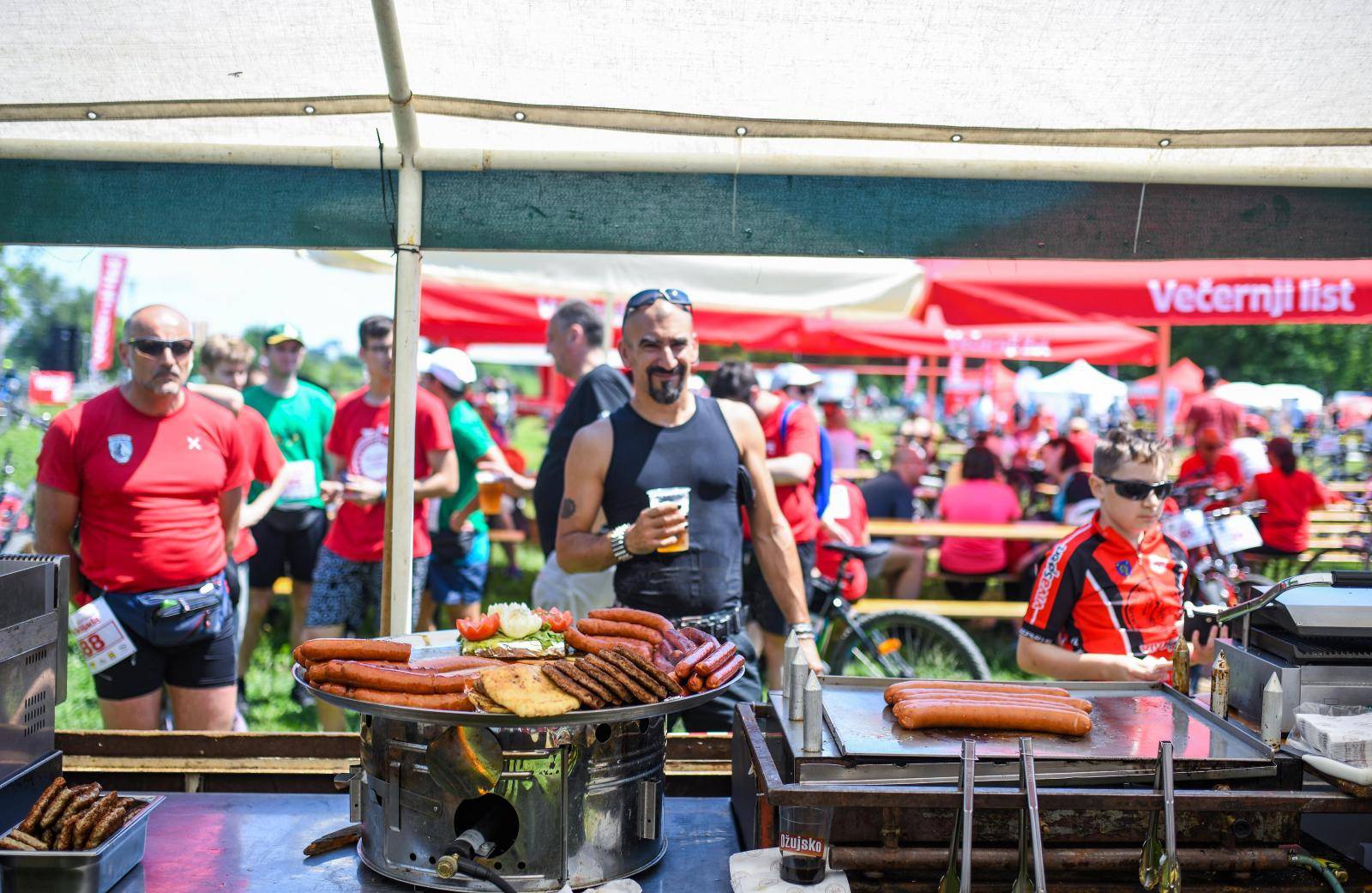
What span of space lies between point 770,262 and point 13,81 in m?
5.97

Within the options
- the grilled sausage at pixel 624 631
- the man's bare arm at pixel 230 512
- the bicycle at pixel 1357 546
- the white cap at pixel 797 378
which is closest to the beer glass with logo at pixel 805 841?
the grilled sausage at pixel 624 631

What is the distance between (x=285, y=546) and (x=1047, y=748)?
559 centimetres

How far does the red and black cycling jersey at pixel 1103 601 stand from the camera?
3410mm

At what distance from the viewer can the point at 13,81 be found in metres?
2.99

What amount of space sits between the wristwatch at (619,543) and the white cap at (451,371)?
3.04 m

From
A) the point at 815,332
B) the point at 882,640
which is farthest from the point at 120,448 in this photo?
the point at 815,332

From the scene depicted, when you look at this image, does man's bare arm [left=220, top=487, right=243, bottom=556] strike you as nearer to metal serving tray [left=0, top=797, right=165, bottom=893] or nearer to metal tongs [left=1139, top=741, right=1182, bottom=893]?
metal serving tray [left=0, top=797, right=165, bottom=893]

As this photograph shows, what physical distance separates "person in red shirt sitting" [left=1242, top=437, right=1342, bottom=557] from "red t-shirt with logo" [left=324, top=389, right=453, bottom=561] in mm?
7505

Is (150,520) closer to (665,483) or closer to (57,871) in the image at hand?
(665,483)

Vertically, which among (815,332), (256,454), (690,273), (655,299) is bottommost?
(256,454)

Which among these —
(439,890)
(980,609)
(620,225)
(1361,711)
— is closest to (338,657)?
(439,890)

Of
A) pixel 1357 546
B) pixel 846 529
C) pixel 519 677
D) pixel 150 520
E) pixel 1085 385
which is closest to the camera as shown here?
pixel 519 677

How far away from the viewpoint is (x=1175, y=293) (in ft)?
25.2

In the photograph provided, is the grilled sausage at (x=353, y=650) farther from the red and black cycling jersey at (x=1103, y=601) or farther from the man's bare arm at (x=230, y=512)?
the man's bare arm at (x=230, y=512)
